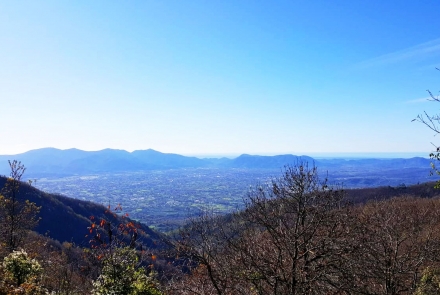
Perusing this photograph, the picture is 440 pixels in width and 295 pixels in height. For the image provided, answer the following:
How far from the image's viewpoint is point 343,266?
9594mm

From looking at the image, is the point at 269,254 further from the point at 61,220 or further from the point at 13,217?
the point at 61,220

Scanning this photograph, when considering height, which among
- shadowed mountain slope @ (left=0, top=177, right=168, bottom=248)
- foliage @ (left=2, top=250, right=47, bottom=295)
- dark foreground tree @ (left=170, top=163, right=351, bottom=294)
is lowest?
shadowed mountain slope @ (left=0, top=177, right=168, bottom=248)

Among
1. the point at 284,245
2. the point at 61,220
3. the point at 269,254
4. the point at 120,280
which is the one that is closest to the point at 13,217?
the point at 120,280

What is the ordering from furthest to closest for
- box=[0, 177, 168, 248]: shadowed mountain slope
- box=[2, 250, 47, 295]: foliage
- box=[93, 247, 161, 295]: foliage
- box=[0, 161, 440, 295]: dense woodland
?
1. box=[0, 177, 168, 248]: shadowed mountain slope
2. box=[2, 250, 47, 295]: foliage
3. box=[0, 161, 440, 295]: dense woodland
4. box=[93, 247, 161, 295]: foliage

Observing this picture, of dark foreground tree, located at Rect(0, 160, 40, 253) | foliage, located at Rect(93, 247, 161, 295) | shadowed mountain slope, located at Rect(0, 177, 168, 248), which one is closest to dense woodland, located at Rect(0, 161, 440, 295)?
foliage, located at Rect(93, 247, 161, 295)

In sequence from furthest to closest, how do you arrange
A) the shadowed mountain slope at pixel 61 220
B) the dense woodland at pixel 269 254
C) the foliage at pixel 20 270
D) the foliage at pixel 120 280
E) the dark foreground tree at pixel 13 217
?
the shadowed mountain slope at pixel 61 220, the dark foreground tree at pixel 13 217, the foliage at pixel 20 270, the dense woodland at pixel 269 254, the foliage at pixel 120 280

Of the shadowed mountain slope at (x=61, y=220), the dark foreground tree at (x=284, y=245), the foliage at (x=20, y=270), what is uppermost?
the dark foreground tree at (x=284, y=245)

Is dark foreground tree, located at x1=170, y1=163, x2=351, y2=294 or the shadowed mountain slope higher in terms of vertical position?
dark foreground tree, located at x1=170, y1=163, x2=351, y2=294

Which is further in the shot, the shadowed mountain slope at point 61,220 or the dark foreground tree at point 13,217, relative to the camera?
the shadowed mountain slope at point 61,220

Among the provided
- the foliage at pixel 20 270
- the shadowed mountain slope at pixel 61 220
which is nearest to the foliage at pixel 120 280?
the foliage at pixel 20 270

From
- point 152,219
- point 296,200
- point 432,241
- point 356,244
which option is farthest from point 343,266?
point 152,219

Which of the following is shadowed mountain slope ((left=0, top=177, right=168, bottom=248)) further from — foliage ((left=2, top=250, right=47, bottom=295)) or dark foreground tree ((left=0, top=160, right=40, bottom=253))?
foliage ((left=2, top=250, right=47, bottom=295))

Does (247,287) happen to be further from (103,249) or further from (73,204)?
(73,204)

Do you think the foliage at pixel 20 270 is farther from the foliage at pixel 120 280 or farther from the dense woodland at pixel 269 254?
the foliage at pixel 120 280
